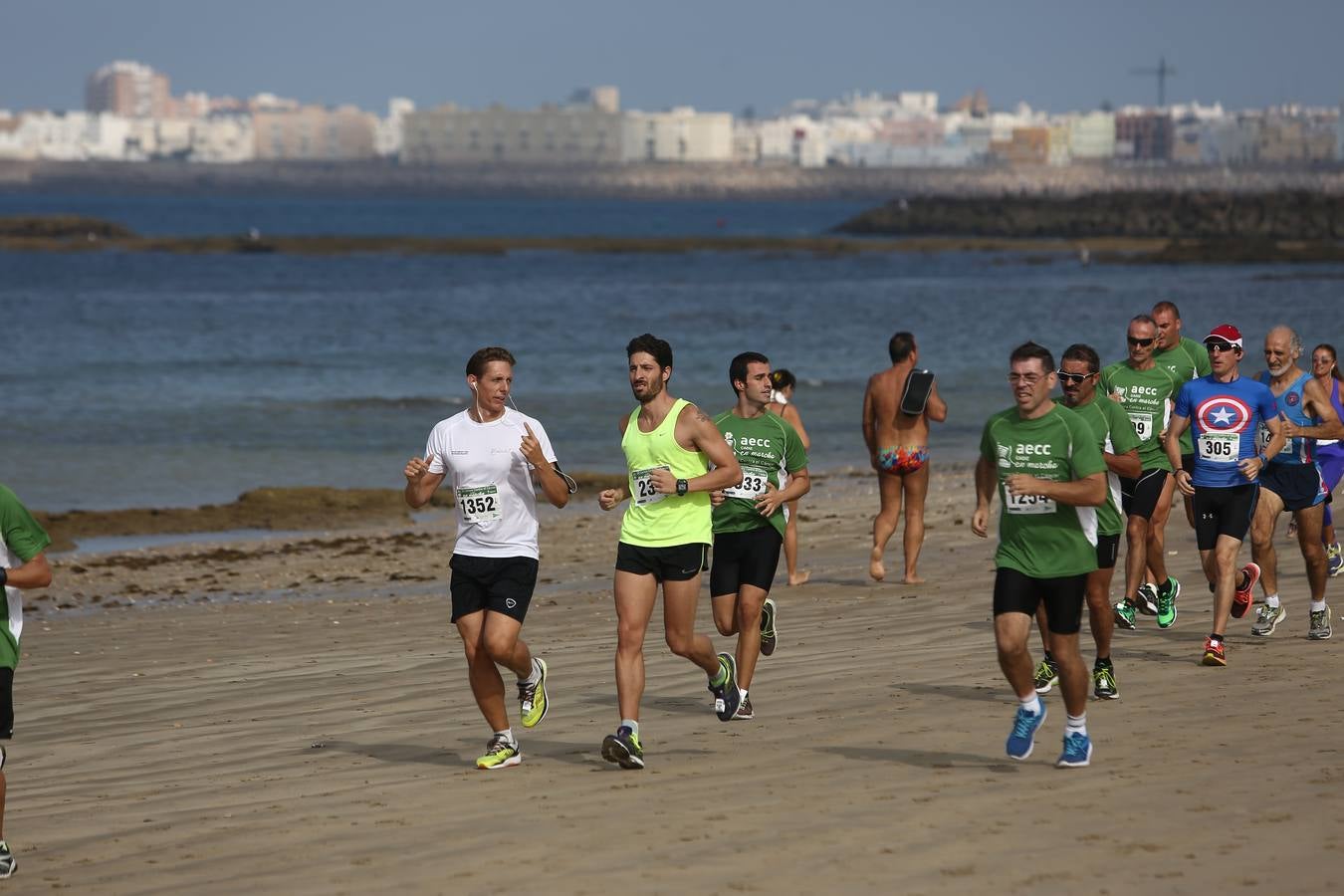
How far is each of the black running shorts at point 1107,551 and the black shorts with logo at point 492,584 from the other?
2727 millimetres

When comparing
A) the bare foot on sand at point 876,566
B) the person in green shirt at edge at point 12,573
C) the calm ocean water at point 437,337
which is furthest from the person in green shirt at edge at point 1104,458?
the calm ocean water at point 437,337

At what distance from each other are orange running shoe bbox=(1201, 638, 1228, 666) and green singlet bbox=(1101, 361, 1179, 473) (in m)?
1.29

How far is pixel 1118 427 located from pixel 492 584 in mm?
3069

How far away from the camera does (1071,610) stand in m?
7.10

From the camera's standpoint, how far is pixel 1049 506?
23.2 feet

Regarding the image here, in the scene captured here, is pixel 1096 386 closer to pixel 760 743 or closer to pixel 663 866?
pixel 760 743

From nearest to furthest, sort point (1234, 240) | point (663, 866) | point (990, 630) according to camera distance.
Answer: point (663, 866) → point (990, 630) → point (1234, 240)

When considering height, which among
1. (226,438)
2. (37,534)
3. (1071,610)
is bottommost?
(226,438)

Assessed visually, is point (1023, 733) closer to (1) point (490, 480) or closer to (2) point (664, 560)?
(2) point (664, 560)

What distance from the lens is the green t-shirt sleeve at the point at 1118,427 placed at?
834 cm

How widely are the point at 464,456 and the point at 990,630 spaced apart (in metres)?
4.36

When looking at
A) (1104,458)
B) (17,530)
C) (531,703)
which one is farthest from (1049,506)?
(17,530)

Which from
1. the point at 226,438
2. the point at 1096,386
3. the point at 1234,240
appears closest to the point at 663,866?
the point at 1096,386

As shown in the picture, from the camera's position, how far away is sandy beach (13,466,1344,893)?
602 centimetres
